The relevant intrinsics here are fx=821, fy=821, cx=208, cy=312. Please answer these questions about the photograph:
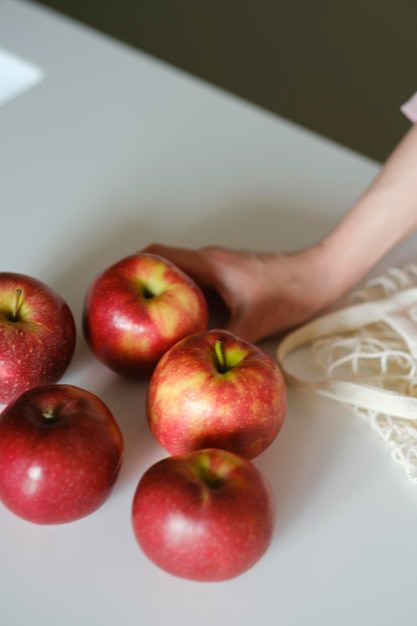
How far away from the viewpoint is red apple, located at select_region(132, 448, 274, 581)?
2.05ft

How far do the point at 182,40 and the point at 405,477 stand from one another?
92.5 inches

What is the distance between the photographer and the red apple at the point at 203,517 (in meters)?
0.63

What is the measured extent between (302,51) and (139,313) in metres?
2.22

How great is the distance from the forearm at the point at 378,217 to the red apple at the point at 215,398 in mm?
305

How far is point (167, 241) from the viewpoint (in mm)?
1059

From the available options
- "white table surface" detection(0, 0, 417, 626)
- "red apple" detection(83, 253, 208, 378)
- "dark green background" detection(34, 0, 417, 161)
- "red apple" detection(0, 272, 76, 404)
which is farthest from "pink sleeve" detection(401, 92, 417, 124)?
"dark green background" detection(34, 0, 417, 161)

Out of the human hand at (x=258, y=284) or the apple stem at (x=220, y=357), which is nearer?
the apple stem at (x=220, y=357)

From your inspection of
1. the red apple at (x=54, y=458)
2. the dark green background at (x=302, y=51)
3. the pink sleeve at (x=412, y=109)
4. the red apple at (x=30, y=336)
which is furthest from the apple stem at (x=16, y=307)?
the dark green background at (x=302, y=51)

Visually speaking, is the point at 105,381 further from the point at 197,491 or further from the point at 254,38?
the point at 254,38

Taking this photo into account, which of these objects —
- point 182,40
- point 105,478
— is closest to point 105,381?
point 105,478

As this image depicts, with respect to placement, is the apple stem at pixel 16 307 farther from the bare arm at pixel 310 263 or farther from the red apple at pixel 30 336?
the bare arm at pixel 310 263

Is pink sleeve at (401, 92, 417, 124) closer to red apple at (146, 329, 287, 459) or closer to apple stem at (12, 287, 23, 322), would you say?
red apple at (146, 329, 287, 459)

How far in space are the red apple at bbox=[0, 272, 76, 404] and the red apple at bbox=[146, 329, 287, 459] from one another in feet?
0.34

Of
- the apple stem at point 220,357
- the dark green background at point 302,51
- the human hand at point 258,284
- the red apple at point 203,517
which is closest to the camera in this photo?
the red apple at point 203,517
